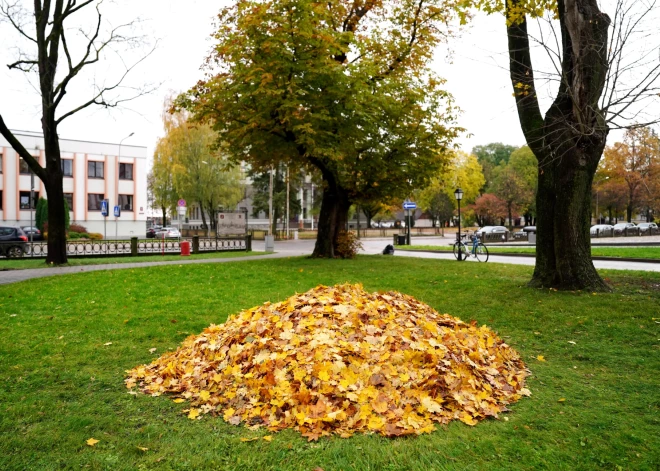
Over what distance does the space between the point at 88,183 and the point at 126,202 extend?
156 inches

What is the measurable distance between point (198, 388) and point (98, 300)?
19.8 ft

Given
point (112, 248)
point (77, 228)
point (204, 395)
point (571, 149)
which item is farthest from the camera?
point (77, 228)

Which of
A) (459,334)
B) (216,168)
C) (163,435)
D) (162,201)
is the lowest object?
(163,435)

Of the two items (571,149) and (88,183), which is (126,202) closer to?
(88,183)

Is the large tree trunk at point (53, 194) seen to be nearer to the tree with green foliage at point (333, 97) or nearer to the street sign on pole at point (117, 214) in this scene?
the tree with green foliage at point (333, 97)

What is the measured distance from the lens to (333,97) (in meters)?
14.9

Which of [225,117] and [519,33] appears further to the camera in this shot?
[225,117]

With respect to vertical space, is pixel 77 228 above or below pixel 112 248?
above

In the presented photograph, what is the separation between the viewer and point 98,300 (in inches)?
379

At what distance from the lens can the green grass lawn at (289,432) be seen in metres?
3.29

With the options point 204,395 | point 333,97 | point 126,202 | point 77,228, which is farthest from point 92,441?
point 126,202

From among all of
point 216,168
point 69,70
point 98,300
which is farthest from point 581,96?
point 216,168

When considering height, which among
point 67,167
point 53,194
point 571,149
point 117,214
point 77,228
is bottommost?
point 77,228

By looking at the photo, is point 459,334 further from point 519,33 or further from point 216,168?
point 216,168
